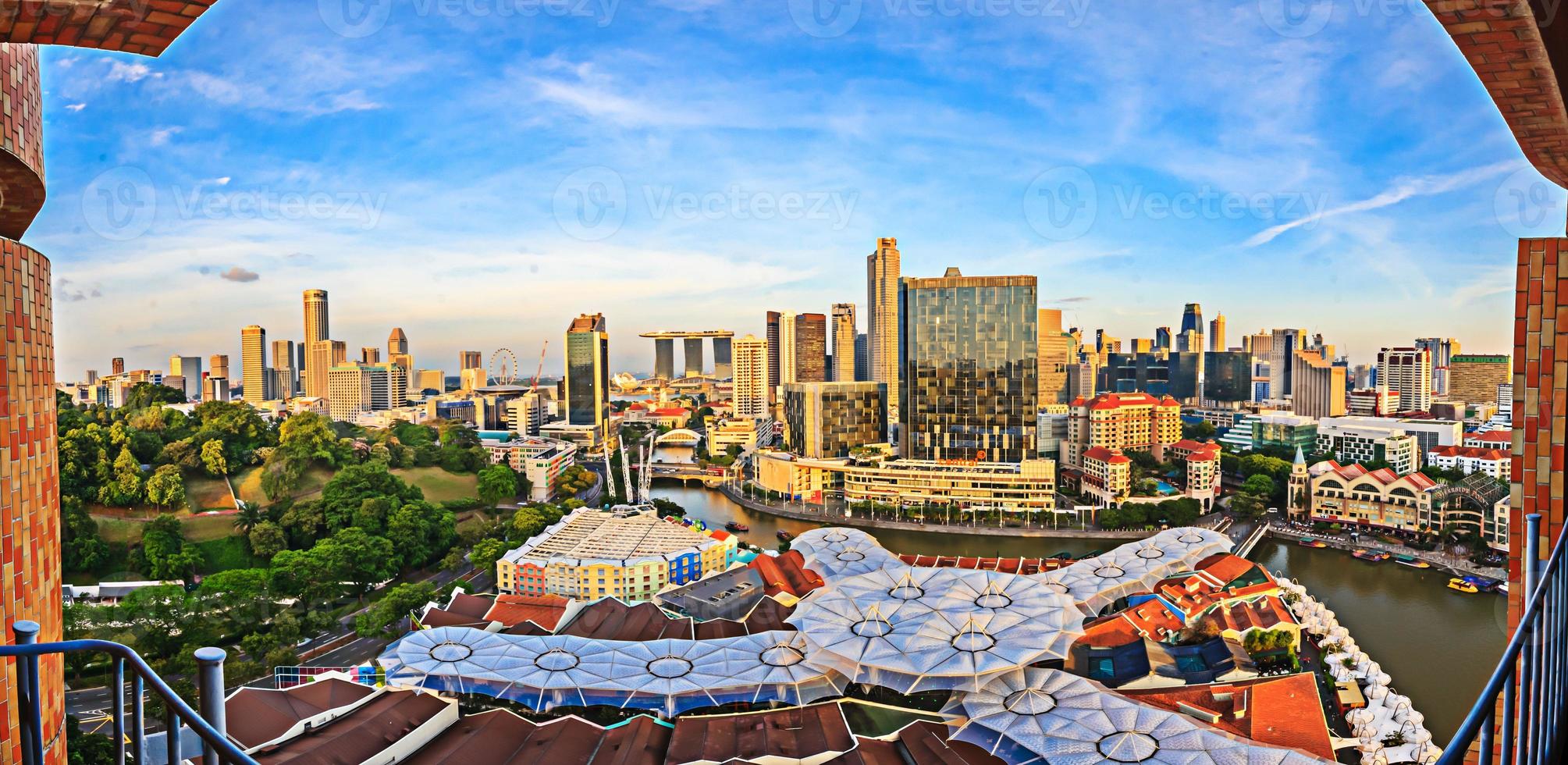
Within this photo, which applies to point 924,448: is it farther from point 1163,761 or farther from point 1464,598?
point 1163,761

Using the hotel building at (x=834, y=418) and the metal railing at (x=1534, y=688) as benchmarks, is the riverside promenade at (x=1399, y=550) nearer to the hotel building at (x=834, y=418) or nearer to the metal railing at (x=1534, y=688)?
the hotel building at (x=834, y=418)

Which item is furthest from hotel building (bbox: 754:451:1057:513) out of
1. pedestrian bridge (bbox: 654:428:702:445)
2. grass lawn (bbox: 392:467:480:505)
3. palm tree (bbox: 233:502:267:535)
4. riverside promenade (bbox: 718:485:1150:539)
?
palm tree (bbox: 233:502:267:535)

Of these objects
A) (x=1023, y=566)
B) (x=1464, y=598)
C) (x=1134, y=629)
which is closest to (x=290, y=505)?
(x=1023, y=566)

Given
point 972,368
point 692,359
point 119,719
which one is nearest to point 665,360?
point 692,359

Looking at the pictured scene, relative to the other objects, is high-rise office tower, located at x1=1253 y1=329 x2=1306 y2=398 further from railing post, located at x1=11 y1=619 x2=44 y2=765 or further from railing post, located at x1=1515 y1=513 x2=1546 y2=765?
railing post, located at x1=11 y1=619 x2=44 y2=765

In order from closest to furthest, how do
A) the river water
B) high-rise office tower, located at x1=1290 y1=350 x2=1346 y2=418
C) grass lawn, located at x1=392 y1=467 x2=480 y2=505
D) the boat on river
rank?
1. the river water
2. the boat on river
3. grass lawn, located at x1=392 y1=467 x2=480 y2=505
4. high-rise office tower, located at x1=1290 y1=350 x2=1346 y2=418

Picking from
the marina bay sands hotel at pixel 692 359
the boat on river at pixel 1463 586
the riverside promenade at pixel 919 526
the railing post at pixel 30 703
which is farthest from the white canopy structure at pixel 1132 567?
the marina bay sands hotel at pixel 692 359

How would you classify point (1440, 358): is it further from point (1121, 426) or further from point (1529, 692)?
point (1529, 692)
